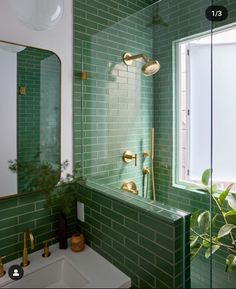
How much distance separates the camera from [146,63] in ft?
6.06

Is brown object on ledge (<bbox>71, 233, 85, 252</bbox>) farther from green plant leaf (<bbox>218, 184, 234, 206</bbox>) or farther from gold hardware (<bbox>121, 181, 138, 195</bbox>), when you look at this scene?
green plant leaf (<bbox>218, 184, 234, 206</bbox>)

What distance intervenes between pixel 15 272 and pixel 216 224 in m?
1.40

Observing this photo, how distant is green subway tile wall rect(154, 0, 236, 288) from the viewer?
5.36 feet

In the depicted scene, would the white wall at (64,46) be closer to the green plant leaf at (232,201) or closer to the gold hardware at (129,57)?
the gold hardware at (129,57)

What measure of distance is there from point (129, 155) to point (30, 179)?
2.58 ft

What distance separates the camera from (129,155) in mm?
1889

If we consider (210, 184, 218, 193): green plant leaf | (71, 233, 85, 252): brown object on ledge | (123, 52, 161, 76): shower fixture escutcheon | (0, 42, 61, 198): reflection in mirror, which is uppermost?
(123, 52, 161, 76): shower fixture escutcheon

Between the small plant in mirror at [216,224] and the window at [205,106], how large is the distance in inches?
6.3

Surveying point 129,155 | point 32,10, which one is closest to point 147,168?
point 129,155

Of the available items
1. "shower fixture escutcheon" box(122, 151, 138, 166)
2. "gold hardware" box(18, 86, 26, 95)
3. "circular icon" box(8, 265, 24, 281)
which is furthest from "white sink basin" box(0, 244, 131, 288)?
"gold hardware" box(18, 86, 26, 95)

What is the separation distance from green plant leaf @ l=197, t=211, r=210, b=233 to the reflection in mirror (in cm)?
103

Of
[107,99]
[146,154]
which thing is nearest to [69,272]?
[146,154]

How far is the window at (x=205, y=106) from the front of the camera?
173cm

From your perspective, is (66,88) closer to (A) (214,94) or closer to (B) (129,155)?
(B) (129,155)
